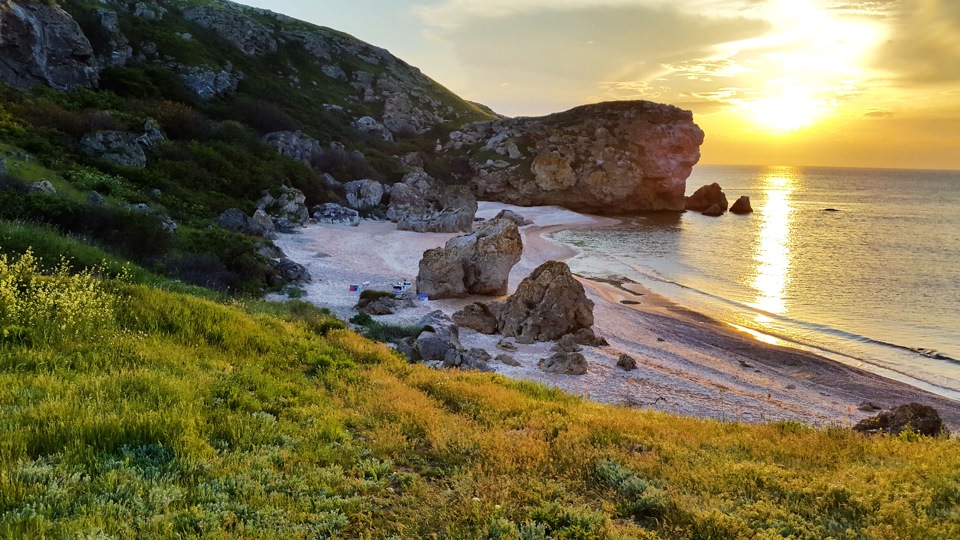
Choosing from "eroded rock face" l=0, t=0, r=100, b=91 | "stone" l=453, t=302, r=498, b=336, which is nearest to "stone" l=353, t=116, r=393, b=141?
"eroded rock face" l=0, t=0, r=100, b=91

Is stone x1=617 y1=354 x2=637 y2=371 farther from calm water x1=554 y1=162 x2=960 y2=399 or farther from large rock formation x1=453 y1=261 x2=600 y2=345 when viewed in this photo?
calm water x1=554 y1=162 x2=960 y2=399

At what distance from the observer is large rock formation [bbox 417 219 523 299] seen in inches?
1093

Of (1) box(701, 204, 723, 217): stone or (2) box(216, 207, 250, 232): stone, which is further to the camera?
(1) box(701, 204, 723, 217): stone

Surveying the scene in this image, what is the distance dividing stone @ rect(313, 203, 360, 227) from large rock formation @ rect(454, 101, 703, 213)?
1700 inches

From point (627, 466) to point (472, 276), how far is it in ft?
72.0

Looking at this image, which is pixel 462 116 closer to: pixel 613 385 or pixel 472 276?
pixel 472 276

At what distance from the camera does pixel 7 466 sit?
501 cm

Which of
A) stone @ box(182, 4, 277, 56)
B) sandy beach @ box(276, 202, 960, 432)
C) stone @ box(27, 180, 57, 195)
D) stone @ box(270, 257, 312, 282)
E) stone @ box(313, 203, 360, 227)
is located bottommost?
sandy beach @ box(276, 202, 960, 432)

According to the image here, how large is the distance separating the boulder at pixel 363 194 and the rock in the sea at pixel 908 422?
159 ft

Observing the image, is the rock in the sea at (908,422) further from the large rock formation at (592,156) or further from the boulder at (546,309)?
the large rock formation at (592,156)

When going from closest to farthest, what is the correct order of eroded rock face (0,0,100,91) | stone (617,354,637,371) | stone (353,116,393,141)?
stone (617,354,637,371), eroded rock face (0,0,100,91), stone (353,116,393,141)

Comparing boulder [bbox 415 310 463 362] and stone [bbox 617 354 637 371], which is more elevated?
boulder [bbox 415 310 463 362]

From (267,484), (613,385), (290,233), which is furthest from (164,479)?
(290,233)

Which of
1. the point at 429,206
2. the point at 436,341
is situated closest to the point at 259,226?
the point at 436,341
